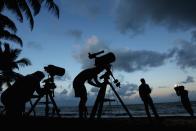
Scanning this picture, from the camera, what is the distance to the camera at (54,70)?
7.78 metres

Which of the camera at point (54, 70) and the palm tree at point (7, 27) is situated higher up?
the palm tree at point (7, 27)

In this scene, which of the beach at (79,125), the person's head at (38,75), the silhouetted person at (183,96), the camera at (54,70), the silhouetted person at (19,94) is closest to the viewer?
the beach at (79,125)

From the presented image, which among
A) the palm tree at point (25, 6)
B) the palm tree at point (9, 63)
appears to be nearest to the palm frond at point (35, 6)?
the palm tree at point (25, 6)

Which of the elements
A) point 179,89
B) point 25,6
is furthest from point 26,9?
point 179,89

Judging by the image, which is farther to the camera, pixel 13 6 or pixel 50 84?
pixel 13 6

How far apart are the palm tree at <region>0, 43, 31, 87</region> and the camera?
19.4 metres

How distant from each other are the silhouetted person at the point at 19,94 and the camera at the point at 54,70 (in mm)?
832

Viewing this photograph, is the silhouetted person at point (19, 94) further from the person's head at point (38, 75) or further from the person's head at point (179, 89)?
the person's head at point (179, 89)

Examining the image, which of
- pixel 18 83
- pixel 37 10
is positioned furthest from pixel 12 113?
pixel 37 10

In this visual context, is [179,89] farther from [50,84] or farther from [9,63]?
[9,63]

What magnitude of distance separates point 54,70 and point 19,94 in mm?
1389

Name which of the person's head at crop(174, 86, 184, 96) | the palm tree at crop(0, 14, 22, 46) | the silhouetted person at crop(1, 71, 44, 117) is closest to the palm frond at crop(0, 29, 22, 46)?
the palm tree at crop(0, 14, 22, 46)

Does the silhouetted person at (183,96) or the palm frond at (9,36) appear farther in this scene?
the palm frond at (9,36)

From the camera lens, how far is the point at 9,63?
28.4 metres
